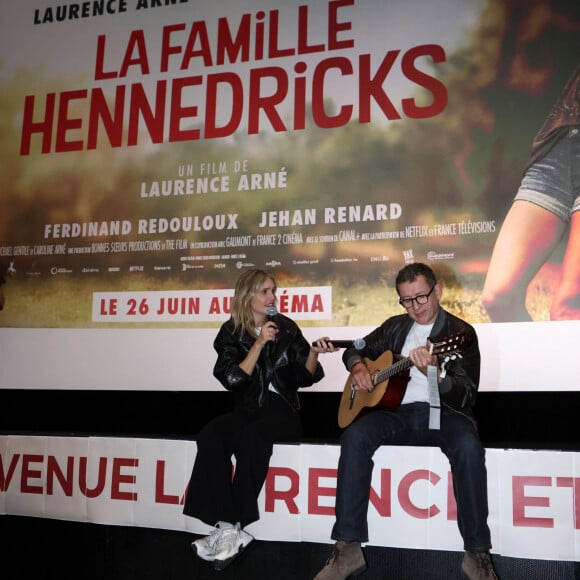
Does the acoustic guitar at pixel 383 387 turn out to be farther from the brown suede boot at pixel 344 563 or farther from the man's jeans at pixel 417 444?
the brown suede boot at pixel 344 563

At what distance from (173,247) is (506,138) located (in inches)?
74.0

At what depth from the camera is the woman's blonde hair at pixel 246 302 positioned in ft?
9.61

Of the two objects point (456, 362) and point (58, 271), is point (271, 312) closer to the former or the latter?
point (456, 362)

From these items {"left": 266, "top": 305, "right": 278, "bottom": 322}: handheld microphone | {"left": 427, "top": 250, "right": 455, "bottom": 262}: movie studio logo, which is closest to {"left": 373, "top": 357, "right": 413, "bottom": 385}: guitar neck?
{"left": 266, "top": 305, "right": 278, "bottom": 322}: handheld microphone

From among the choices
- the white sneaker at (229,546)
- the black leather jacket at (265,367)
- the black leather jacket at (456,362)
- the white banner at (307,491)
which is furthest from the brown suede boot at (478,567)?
the black leather jacket at (265,367)

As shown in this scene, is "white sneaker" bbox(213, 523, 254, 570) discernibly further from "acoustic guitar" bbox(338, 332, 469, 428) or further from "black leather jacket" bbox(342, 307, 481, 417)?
"black leather jacket" bbox(342, 307, 481, 417)

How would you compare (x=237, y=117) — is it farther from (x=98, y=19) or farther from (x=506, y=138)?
(x=506, y=138)

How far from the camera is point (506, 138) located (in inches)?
132

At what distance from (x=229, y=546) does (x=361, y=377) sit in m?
0.82

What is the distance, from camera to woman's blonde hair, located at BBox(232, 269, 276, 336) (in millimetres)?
2930

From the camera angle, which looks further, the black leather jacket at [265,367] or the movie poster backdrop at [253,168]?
the movie poster backdrop at [253,168]

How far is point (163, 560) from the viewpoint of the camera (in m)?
2.91

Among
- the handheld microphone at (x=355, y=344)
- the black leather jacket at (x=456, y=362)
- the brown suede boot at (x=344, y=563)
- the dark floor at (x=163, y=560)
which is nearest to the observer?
the brown suede boot at (x=344, y=563)

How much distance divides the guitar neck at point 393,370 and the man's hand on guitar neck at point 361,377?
26mm
